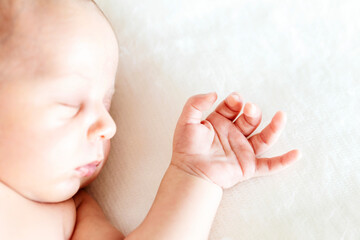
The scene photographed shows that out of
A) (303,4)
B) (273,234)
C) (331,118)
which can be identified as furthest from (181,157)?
(303,4)

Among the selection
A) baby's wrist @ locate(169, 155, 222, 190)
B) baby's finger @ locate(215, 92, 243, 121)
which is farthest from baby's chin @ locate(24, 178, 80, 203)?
baby's finger @ locate(215, 92, 243, 121)

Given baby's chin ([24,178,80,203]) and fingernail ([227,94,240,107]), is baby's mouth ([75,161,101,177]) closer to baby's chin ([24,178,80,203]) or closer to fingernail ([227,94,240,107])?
baby's chin ([24,178,80,203])

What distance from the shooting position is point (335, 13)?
1209 mm

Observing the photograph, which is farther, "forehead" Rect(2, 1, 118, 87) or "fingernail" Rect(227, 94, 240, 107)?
"fingernail" Rect(227, 94, 240, 107)

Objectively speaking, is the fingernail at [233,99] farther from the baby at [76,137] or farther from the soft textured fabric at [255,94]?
the soft textured fabric at [255,94]

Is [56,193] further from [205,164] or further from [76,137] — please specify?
[205,164]

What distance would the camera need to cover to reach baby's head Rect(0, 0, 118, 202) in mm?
934

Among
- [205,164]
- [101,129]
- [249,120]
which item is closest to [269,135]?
[249,120]

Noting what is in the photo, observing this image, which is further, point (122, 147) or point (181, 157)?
point (122, 147)

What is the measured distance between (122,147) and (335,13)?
643 millimetres

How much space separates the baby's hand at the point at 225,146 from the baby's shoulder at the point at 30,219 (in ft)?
0.94

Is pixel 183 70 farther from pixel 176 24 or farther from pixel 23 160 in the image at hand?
pixel 23 160

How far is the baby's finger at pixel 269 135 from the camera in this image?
1.04 metres

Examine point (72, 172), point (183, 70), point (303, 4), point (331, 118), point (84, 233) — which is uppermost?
point (303, 4)
